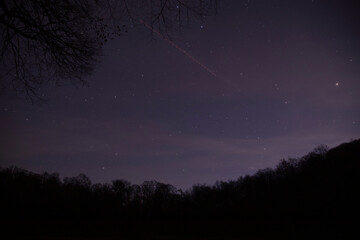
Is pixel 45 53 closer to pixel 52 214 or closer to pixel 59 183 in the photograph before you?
pixel 52 214

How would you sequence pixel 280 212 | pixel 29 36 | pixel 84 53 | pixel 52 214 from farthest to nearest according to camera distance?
pixel 52 214 → pixel 280 212 → pixel 84 53 → pixel 29 36

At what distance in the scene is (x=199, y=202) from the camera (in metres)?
60.5

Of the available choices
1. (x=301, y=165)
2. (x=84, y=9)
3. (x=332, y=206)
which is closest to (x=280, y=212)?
(x=332, y=206)

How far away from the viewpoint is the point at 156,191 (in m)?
66.6

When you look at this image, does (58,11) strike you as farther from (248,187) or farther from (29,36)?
(248,187)

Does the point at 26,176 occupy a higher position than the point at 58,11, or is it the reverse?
the point at 26,176

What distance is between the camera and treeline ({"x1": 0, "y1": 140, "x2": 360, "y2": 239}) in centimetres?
2648

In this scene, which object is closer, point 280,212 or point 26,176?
point 280,212

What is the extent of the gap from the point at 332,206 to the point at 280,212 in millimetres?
6592

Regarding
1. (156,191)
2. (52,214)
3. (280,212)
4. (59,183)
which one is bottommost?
(280,212)

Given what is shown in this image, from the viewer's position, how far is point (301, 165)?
61.2 m

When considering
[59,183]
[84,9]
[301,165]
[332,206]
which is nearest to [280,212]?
[332,206]

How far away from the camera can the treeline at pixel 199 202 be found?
26.5 m

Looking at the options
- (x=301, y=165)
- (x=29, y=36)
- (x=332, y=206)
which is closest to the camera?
(x=29, y=36)
